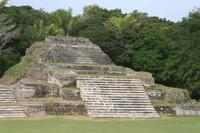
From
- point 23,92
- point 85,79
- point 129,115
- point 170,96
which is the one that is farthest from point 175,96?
point 23,92

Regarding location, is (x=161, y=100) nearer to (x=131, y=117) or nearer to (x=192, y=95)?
(x=131, y=117)

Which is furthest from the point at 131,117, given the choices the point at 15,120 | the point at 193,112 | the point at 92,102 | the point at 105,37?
the point at 105,37

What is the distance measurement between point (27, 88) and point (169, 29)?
14.7 metres

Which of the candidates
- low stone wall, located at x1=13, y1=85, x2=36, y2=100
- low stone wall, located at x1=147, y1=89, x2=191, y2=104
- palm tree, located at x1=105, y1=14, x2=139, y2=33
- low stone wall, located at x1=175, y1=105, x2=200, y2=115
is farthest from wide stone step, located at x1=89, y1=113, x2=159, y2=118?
palm tree, located at x1=105, y1=14, x2=139, y2=33

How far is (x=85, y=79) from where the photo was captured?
77.5 ft

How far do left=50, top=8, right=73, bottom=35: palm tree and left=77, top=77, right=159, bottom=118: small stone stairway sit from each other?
50.1 feet

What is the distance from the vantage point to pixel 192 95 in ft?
97.3

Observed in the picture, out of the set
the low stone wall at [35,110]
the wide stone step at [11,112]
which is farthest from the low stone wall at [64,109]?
the wide stone step at [11,112]

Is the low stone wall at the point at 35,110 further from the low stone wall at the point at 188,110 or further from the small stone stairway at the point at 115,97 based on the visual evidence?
the low stone wall at the point at 188,110

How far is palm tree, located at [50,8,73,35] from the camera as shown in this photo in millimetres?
38781

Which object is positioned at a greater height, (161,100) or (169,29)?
(169,29)

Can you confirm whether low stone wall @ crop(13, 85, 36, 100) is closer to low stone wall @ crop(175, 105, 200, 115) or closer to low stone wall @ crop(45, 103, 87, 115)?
low stone wall @ crop(45, 103, 87, 115)

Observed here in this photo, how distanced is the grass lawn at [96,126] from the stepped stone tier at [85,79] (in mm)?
1720

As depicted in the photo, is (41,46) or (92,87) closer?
(92,87)
